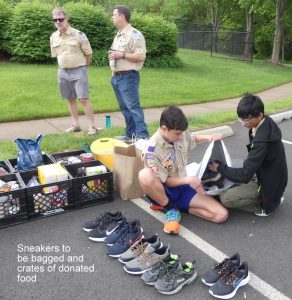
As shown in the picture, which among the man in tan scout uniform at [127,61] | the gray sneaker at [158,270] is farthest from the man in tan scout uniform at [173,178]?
the man in tan scout uniform at [127,61]

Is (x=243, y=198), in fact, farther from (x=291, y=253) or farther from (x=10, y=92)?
(x=10, y=92)

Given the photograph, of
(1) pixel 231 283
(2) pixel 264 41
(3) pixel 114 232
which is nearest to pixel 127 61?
(3) pixel 114 232

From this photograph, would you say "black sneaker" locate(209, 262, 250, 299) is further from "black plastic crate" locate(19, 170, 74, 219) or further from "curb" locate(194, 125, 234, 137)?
"curb" locate(194, 125, 234, 137)

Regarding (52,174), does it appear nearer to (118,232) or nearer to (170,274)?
(118,232)

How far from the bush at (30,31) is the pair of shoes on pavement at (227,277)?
12703mm

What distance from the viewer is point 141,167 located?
4.36 m

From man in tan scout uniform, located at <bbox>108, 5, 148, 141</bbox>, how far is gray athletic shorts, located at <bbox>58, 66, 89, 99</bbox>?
1.92ft

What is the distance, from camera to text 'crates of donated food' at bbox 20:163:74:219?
3.92m

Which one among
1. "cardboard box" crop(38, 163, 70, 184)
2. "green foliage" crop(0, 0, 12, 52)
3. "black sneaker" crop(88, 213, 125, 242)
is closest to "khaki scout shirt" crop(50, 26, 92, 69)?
"cardboard box" crop(38, 163, 70, 184)

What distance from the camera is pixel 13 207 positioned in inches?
152

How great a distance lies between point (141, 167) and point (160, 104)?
525 centimetres

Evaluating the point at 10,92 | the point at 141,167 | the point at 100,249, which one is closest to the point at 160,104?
the point at 10,92

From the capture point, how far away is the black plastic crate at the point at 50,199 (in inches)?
154

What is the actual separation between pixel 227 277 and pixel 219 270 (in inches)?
3.5
